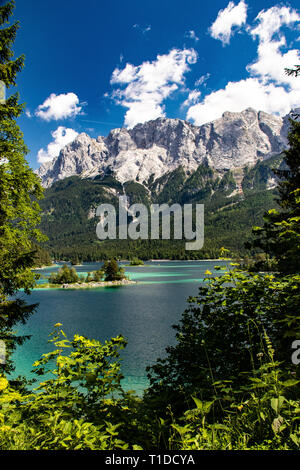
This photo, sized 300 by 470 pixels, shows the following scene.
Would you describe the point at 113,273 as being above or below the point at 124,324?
below

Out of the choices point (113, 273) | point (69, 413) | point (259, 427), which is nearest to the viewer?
point (259, 427)

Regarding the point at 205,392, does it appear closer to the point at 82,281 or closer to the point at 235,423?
the point at 235,423

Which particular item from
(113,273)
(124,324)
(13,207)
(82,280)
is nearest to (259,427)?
(13,207)

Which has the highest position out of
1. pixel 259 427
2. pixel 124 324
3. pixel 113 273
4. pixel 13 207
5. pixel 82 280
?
pixel 13 207

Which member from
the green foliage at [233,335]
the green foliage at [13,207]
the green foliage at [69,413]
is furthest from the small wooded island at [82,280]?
the green foliage at [69,413]

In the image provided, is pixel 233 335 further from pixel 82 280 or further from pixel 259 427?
pixel 82 280

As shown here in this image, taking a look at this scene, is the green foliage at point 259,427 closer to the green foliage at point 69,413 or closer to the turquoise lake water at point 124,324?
the green foliage at point 69,413

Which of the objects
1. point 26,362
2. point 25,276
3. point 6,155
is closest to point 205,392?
point 25,276

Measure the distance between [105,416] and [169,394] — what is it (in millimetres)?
890

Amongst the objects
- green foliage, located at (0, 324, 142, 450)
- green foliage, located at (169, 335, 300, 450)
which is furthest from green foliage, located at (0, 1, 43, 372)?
green foliage, located at (169, 335, 300, 450)

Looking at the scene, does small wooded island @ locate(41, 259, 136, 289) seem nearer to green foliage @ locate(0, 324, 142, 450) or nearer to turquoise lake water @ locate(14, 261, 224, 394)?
turquoise lake water @ locate(14, 261, 224, 394)

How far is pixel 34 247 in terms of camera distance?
25.8 feet

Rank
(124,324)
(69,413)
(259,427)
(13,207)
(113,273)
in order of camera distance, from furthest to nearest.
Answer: (113,273) < (124,324) < (13,207) < (69,413) < (259,427)

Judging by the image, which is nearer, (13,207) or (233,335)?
(233,335)
